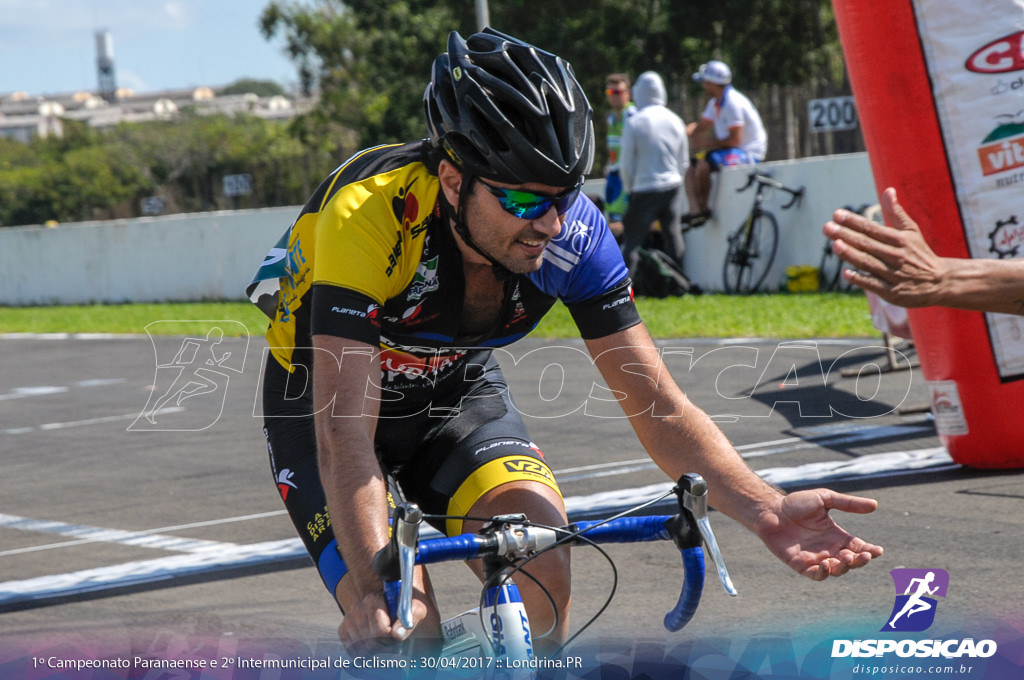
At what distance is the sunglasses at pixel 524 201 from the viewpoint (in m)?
2.80

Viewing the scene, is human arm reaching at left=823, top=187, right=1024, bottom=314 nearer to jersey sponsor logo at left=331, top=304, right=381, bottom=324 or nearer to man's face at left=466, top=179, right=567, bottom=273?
man's face at left=466, top=179, right=567, bottom=273

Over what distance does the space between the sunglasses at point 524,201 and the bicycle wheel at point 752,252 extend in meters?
12.8

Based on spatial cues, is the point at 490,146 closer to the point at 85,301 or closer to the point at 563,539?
the point at 563,539

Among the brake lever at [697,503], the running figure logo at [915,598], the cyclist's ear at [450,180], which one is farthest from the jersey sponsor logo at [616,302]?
the running figure logo at [915,598]

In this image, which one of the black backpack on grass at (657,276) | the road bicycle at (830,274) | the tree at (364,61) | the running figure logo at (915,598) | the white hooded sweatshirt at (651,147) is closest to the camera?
the running figure logo at (915,598)

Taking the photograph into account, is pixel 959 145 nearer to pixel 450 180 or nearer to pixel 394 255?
pixel 450 180

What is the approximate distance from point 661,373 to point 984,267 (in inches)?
40.7

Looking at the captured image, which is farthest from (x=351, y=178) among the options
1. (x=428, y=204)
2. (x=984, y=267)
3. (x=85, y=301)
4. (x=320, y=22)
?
(x=320, y=22)

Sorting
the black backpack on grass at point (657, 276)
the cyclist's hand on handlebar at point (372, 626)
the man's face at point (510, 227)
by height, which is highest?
Result: the man's face at point (510, 227)

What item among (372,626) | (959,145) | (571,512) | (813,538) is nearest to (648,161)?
(959,145)

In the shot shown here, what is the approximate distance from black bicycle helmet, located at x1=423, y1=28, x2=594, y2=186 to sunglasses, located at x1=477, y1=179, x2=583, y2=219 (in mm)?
32

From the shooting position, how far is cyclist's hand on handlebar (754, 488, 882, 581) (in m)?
2.70

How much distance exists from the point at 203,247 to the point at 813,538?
21945 mm

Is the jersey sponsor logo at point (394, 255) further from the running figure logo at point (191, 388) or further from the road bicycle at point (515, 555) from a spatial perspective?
Result: the running figure logo at point (191, 388)
